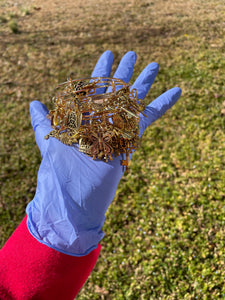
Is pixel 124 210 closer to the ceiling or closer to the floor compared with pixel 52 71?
closer to the floor

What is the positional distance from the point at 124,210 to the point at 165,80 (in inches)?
118

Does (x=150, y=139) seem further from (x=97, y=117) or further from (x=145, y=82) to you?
(x=97, y=117)

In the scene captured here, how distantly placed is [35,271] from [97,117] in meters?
1.60

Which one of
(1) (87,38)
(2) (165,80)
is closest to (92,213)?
(2) (165,80)

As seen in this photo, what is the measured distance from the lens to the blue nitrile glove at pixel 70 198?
7.97ft

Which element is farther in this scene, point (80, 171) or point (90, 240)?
point (80, 171)

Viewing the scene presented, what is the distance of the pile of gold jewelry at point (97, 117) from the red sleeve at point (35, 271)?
3.51 feet

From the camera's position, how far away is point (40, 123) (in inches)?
128

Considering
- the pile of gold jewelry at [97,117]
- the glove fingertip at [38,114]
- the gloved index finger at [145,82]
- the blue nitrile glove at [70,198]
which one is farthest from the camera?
the gloved index finger at [145,82]

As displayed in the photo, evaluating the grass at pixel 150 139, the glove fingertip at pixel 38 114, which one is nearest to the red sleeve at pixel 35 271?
the grass at pixel 150 139

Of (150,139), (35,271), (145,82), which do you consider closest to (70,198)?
(35,271)

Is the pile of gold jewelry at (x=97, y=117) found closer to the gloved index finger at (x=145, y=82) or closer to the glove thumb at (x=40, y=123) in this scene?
the glove thumb at (x=40, y=123)

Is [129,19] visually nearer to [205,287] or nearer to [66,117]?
[66,117]

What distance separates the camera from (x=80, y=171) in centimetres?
271
